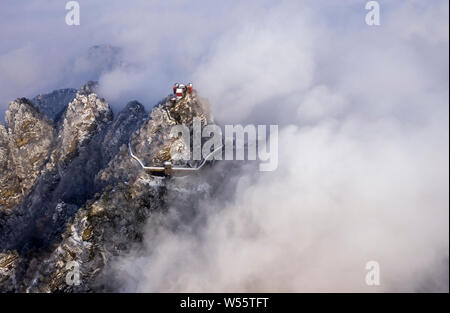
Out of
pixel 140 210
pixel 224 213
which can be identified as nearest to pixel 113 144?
pixel 140 210

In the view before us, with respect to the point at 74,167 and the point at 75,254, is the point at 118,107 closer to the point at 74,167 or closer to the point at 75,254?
the point at 74,167

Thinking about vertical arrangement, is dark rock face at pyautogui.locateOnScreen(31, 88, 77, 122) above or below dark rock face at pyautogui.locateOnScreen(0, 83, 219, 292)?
above

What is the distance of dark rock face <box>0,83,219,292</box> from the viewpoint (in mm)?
56125

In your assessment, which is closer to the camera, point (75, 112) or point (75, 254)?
point (75, 254)

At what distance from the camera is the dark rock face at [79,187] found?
184 ft

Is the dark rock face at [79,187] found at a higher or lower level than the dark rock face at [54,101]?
lower

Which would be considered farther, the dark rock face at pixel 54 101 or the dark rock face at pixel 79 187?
the dark rock face at pixel 54 101

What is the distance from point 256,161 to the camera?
7781cm

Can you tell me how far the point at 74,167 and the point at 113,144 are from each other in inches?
445

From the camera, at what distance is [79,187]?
71.9 metres

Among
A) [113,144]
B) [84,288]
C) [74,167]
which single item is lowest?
[84,288]

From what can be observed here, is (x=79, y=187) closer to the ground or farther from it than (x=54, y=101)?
closer to the ground

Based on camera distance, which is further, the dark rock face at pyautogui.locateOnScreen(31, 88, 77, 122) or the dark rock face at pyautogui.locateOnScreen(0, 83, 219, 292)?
the dark rock face at pyautogui.locateOnScreen(31, 88, 77, 122)

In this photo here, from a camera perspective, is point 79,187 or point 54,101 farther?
point 54,101
